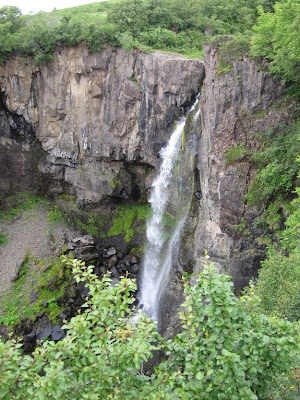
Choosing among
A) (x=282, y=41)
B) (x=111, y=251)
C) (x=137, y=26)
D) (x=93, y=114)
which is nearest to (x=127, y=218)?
(x=111, y=251)

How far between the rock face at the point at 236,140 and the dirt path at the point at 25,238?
1607 cm

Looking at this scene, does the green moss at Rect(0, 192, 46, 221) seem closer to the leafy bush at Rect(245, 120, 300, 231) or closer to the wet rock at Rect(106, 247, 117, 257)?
the wet rock at Rect(106, 247, 117, 257)

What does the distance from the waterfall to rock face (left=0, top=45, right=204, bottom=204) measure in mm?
1594

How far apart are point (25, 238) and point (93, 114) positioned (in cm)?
1281

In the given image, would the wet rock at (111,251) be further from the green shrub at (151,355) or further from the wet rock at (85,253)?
the green shrub at (151,355)

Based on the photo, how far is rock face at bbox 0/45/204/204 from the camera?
2448 cm

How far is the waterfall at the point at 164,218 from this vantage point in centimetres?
2284

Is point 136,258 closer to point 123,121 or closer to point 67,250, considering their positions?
point 67,250

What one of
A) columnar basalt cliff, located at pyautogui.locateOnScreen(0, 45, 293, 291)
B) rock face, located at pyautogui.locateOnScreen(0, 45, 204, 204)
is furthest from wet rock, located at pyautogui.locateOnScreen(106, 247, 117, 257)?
rock face, located at pyautogui.locateOnScreen(0, 45, 204, 204)

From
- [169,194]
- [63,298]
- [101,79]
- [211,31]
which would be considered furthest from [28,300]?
[211,31]

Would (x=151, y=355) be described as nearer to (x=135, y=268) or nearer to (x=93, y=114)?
(x=135, y=268)

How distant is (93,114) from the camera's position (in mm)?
28109

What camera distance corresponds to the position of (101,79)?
27000 millimetres

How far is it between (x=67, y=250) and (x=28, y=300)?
4.99 m
